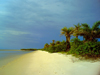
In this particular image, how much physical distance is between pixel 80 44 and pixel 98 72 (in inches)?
153

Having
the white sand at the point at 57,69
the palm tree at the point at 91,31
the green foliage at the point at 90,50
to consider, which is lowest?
the white sand at the point at 57,69

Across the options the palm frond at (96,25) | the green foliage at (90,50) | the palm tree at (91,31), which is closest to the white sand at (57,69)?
the green foliage at (90,50)

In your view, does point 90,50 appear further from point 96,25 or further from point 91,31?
point 96,25

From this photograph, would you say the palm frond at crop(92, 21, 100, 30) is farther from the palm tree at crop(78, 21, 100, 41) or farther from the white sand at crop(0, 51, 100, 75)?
the white sand at crop(0, 51, 100, 75)

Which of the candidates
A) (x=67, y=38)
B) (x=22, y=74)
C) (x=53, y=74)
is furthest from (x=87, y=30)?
(x=67, y=38)

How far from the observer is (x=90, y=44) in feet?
23.9

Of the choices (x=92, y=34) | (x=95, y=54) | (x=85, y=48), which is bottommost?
(x=95, y=54)

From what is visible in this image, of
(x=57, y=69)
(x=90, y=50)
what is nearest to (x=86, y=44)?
(x=90, y=50)

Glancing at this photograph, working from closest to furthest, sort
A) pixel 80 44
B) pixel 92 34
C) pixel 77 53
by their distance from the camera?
pixel 77 53
pixel 80 44
pixel 92 34

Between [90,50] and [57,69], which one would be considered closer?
[57,69]

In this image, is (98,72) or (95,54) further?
(95,54)

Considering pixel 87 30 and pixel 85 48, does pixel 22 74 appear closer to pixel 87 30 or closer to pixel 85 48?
pixel 85 48

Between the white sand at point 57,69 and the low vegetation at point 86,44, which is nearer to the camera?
the white sand at point 57,69

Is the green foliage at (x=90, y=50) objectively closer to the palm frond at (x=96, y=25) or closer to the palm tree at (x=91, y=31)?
the palm tree at (x=91, y=31)
